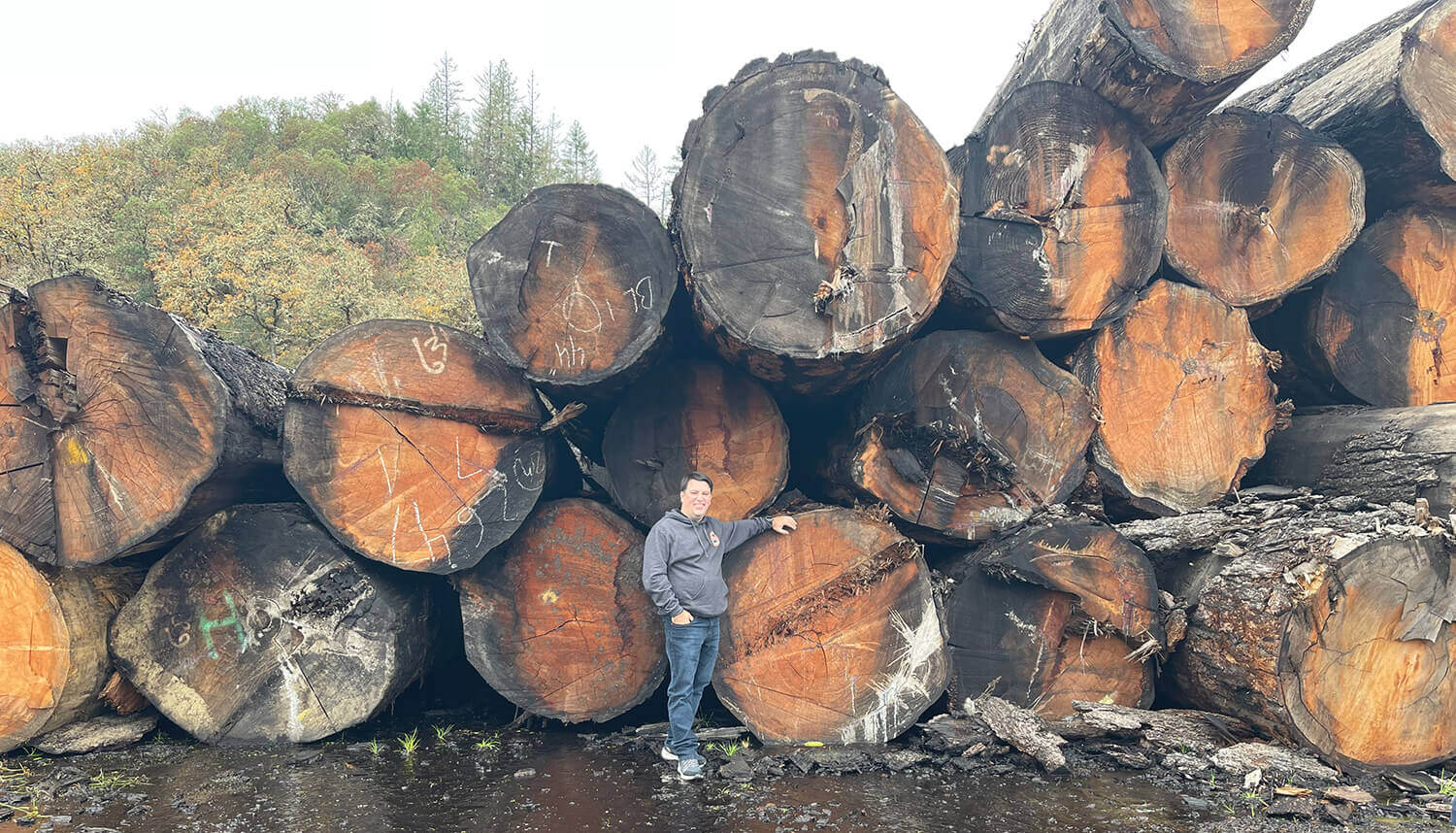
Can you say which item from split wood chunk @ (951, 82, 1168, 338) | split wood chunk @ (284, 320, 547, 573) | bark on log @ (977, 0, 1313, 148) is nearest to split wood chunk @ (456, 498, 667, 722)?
split wood chunk @ (284, 320, 547, 573)

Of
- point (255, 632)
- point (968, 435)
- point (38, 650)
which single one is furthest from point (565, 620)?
point (38, 650)

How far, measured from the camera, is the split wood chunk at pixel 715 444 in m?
4.04

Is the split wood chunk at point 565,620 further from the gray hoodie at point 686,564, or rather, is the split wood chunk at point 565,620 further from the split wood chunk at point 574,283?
the split wood chunk at point 574,283

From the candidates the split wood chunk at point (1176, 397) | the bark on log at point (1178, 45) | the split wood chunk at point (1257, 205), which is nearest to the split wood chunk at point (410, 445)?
the split wood chunk at point (1176, 397)

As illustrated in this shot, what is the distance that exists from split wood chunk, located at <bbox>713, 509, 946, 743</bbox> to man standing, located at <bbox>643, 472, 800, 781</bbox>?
0.19 metres

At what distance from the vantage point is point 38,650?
3.72 metres

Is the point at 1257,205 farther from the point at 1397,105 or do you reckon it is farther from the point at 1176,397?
the point at 1176,397

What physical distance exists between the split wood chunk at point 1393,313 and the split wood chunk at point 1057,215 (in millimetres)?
1519

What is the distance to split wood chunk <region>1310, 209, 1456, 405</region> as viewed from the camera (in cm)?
463

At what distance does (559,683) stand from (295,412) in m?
1.92

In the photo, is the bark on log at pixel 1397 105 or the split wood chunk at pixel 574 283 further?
the bark on log at pixel 1397 105

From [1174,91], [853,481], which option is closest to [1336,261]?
[1174,91]

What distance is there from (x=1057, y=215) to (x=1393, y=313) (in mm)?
2444

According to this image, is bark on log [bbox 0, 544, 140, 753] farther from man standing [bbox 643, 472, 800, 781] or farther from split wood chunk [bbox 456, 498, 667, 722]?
man standing [bbox 643, 472, 800, 781]
